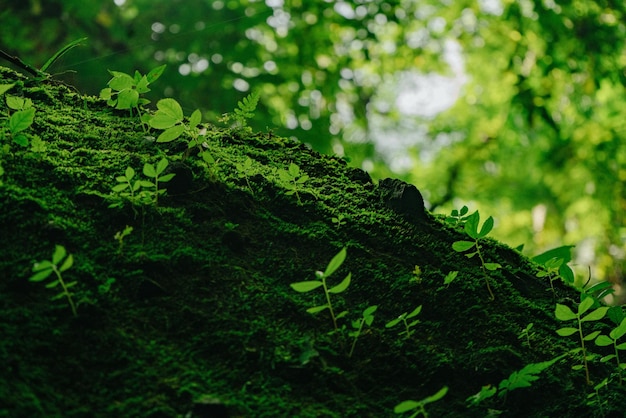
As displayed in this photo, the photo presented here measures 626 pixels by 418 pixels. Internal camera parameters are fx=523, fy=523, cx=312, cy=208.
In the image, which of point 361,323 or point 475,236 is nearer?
point 361,323

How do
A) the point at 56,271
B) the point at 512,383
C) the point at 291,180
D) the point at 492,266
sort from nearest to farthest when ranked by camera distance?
the point at 56,271, the point at 512,383, the point at 492,266, the point at 291,180

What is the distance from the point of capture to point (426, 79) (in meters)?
21.8

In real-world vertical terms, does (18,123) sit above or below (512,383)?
above

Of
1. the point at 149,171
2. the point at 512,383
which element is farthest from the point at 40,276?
the point at 512,383

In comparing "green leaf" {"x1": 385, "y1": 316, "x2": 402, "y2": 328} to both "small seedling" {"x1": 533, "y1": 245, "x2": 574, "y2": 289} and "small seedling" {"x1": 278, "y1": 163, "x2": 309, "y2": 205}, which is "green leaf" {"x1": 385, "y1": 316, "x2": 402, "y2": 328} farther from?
"small seedling" {"x1": 533, "y1": 245, "x2": 574, "y2": 289}

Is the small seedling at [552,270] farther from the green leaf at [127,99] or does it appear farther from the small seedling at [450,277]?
the green leaf at [127,99]

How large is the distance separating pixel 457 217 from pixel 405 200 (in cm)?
27

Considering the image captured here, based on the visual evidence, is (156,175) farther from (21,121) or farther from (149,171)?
(21,121)

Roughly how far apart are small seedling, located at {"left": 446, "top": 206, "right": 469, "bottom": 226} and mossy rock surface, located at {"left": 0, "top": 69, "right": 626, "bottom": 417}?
100 millimetres

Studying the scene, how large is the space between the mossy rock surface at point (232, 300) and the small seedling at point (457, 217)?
100 mm

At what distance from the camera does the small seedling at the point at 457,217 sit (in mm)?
2088

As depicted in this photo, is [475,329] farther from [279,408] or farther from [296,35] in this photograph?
[296,35]

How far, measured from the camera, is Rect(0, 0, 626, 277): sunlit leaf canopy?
8.55m

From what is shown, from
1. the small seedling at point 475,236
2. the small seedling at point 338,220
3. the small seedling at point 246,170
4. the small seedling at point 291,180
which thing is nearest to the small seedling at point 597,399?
the small seedling at point 475,236
